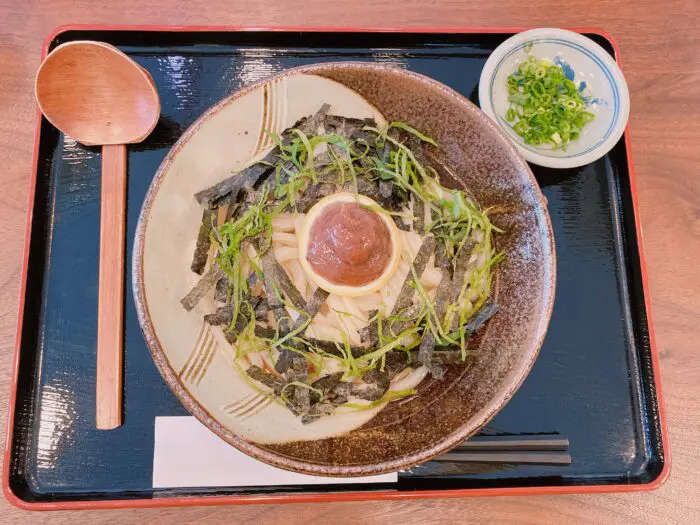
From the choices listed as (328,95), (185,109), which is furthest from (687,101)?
(185,109)

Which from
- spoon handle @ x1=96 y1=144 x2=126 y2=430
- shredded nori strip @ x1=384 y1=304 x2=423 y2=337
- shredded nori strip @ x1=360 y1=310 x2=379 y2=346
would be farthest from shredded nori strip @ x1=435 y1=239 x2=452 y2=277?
spoon handle @ x1=96 y1=144 x2=126 y2=430

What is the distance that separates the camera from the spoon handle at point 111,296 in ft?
6.82

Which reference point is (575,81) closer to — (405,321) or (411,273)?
(411,273)

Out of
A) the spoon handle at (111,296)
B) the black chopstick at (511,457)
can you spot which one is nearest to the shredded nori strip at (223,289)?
the spoon handle at (111,296)

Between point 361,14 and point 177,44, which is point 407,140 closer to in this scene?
point 361,14

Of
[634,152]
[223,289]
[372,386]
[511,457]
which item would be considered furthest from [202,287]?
[634,152]

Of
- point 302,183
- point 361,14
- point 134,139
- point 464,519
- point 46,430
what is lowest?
point 464,519

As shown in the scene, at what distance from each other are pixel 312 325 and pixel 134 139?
1161 millimetres

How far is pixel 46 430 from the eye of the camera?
212 centimetres

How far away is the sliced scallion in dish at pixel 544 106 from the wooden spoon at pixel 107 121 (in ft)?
5.43

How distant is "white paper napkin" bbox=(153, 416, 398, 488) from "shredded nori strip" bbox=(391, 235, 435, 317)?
27.4 inches

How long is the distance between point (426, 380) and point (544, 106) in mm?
1382

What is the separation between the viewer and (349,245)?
1.99 metres

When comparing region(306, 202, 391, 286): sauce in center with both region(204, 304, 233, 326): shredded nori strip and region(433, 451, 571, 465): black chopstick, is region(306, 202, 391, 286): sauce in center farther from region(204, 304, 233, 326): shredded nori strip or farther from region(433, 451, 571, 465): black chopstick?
region(433, 451, 571, 465): black chopstick
